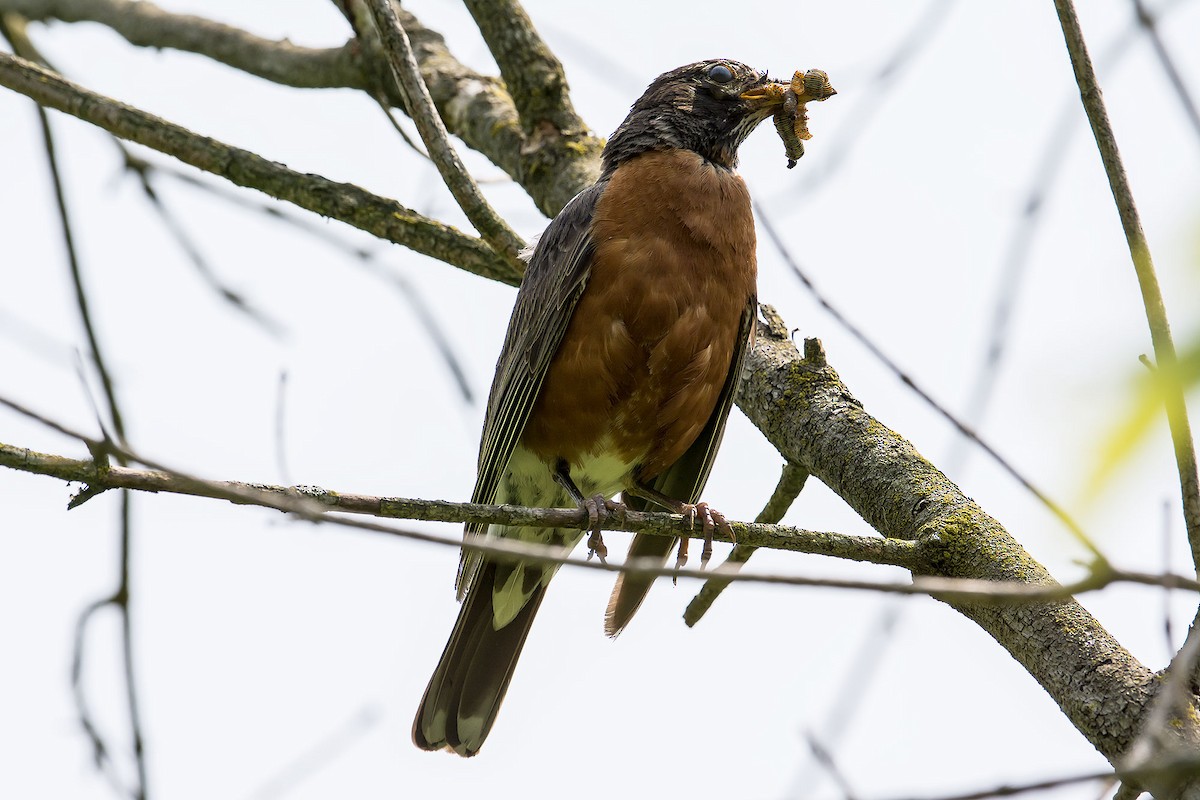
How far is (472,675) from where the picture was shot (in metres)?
5.28

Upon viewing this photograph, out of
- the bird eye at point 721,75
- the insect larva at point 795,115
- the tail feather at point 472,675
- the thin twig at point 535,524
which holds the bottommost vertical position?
the thin twig at point 535,524

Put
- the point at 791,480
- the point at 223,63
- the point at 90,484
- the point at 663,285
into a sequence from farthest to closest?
1. the point at 223,63
2. the point at 663,285
3. the point at 791,480
4. the point at 90,484

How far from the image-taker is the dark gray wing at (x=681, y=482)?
15.7 ft

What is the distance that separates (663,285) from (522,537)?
134 cm

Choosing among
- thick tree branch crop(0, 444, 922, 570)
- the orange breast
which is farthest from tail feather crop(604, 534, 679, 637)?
thick tree branch crop(0, 444, 922, 570)

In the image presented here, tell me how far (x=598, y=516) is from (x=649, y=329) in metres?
1.04

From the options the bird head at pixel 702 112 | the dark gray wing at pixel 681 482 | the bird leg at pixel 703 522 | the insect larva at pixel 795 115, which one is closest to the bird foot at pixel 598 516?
the bird leg at pixel 703 522

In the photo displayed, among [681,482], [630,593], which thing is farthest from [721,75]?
[630,593]

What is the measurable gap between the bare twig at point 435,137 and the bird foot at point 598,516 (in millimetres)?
1220

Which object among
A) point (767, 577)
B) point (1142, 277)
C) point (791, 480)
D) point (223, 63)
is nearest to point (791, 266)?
point (791, 480)

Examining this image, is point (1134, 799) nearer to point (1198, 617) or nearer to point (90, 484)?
point (1198, 617)

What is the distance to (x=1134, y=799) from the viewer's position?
8.68 ft

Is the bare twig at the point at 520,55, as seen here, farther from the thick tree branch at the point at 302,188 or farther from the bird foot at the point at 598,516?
the bird foot at the point at 598,516

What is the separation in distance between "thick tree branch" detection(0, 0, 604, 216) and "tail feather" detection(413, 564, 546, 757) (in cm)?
186
